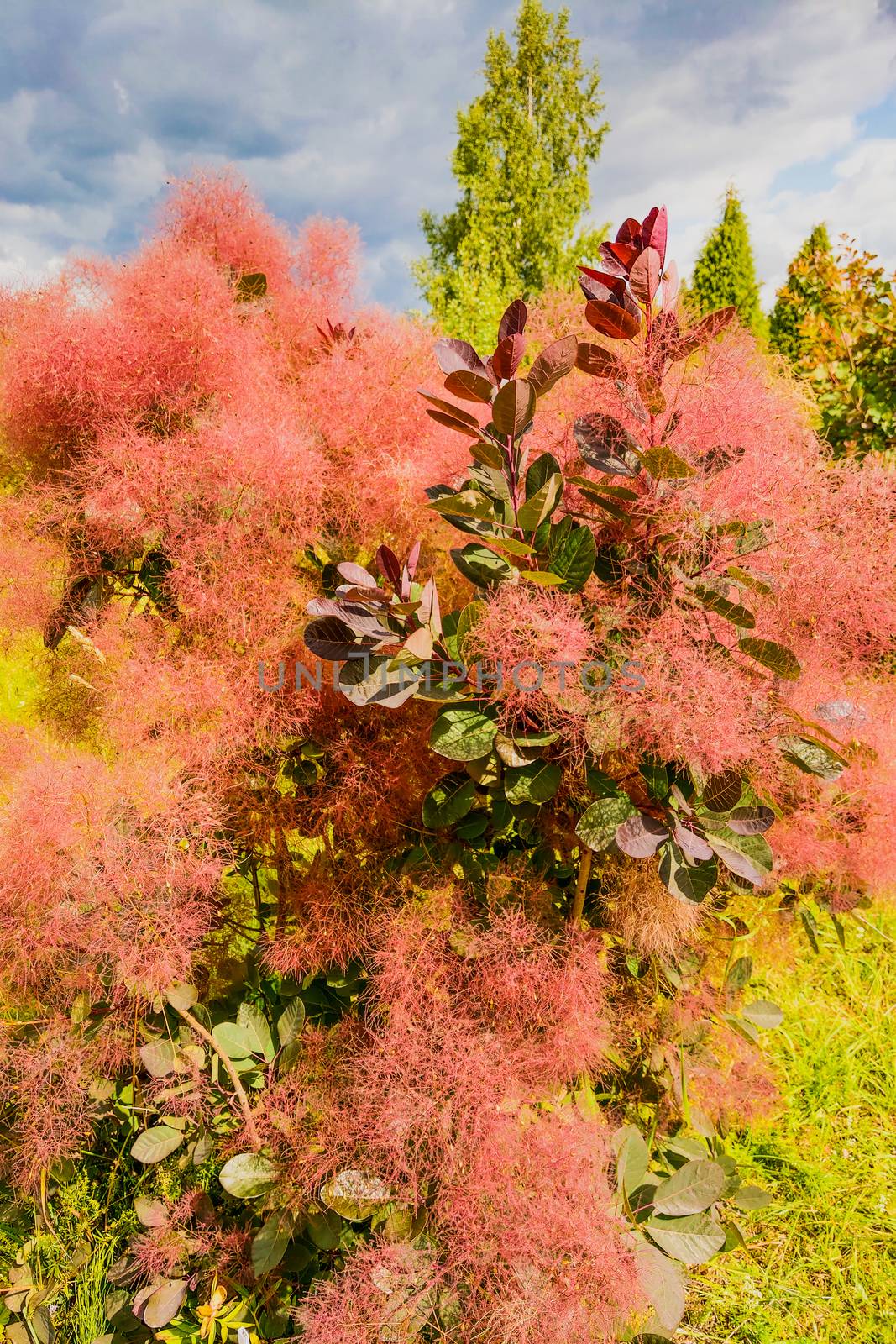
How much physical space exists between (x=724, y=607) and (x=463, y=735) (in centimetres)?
39

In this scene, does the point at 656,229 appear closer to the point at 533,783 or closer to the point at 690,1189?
the point at 533,783

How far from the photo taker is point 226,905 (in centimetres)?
173

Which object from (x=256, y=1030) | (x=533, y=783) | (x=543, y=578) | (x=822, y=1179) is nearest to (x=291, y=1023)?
(x=256, y=1030)

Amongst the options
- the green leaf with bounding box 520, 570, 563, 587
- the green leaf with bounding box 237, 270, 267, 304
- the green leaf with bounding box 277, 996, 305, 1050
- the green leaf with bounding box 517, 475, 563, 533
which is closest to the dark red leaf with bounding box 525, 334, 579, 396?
the green leaf with bounding box 517, 475, 563, 533

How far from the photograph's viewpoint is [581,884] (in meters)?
1.37

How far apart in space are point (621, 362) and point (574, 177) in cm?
1455

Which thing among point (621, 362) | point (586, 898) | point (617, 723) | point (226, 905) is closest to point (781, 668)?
point (617, 723)

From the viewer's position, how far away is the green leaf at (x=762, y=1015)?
5.74ft

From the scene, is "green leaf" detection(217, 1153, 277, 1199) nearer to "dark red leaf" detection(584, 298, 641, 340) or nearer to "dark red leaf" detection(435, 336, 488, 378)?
"dark red leaf" detection(435, 336, 488, 378)

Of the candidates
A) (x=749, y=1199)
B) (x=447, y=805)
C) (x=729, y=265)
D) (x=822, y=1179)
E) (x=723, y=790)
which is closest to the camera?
(x=723, y=790)

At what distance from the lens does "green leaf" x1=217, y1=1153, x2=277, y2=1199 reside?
1.28m

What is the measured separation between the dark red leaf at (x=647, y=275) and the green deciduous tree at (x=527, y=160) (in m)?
11.3

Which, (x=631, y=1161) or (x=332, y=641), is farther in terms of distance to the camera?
(x=631, y=1161)

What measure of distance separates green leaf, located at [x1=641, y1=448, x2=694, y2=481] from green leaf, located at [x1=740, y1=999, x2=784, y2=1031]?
1297mm
